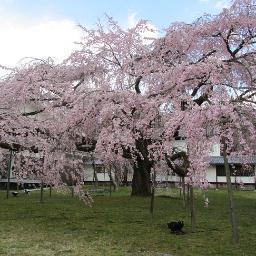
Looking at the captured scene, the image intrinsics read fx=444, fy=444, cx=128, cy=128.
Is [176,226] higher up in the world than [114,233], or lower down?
higher up

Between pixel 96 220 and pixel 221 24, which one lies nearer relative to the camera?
pixel 221 24

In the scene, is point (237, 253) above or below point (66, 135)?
below

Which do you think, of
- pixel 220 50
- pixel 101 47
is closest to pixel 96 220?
pixel 101 47

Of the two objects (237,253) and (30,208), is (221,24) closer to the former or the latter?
(237,253)

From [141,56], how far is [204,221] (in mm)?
5616

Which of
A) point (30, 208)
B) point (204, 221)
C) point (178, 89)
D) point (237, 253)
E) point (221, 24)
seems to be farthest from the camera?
point (30, 208)

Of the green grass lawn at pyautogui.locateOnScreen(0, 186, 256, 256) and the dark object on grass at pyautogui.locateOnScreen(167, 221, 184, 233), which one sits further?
the dark object on grass at pyautogui.locateOnScreen(167, 221, 184, 233)

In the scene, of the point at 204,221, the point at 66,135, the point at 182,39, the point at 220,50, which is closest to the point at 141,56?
the point at 182,39

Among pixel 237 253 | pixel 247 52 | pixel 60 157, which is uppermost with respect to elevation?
pixel 247 52

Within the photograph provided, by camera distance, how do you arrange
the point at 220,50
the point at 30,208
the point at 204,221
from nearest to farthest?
1. the point at 220,50
2. the point at 204,221
3. the point at 30,208

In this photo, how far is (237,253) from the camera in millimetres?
9023

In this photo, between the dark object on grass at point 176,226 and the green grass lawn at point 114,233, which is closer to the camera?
the green grass lawn at point 114,233

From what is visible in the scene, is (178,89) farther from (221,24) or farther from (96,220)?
(96,220)

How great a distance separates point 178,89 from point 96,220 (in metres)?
5.37
